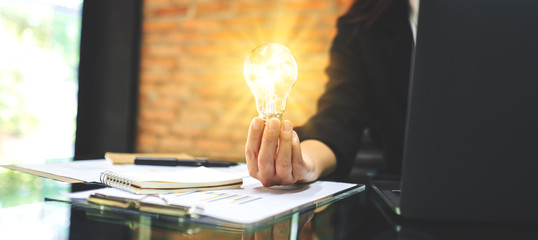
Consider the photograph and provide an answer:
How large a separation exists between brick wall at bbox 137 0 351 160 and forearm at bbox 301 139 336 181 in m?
1.20

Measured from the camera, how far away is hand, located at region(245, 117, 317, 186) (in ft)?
1.54

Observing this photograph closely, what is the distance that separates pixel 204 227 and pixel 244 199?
0.11 metres

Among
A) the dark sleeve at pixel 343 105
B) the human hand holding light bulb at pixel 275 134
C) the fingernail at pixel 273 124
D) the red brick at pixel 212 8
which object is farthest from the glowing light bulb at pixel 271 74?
the red brick at pixel 212 8

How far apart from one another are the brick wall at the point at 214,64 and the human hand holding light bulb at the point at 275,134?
52.1 inches

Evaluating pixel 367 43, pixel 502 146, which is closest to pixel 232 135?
pixel 367 43

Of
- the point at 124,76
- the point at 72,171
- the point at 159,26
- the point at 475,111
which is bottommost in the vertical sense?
the point at 72,171

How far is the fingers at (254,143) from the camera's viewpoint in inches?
18.5

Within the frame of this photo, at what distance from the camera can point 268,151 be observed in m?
0.48

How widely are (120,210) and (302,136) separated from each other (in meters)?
0.47

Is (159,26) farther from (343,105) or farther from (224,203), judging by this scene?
(224,203)

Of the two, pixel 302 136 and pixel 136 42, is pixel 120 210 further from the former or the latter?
pixel 136 42

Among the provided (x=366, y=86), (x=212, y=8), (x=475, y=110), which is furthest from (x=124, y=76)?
(x=475, y=110)

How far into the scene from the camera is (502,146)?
320 mm

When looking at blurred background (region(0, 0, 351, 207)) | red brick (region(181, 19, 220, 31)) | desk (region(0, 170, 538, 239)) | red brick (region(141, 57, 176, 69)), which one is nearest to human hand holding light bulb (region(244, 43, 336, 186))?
desk (region(0, 170, 538, 239))
